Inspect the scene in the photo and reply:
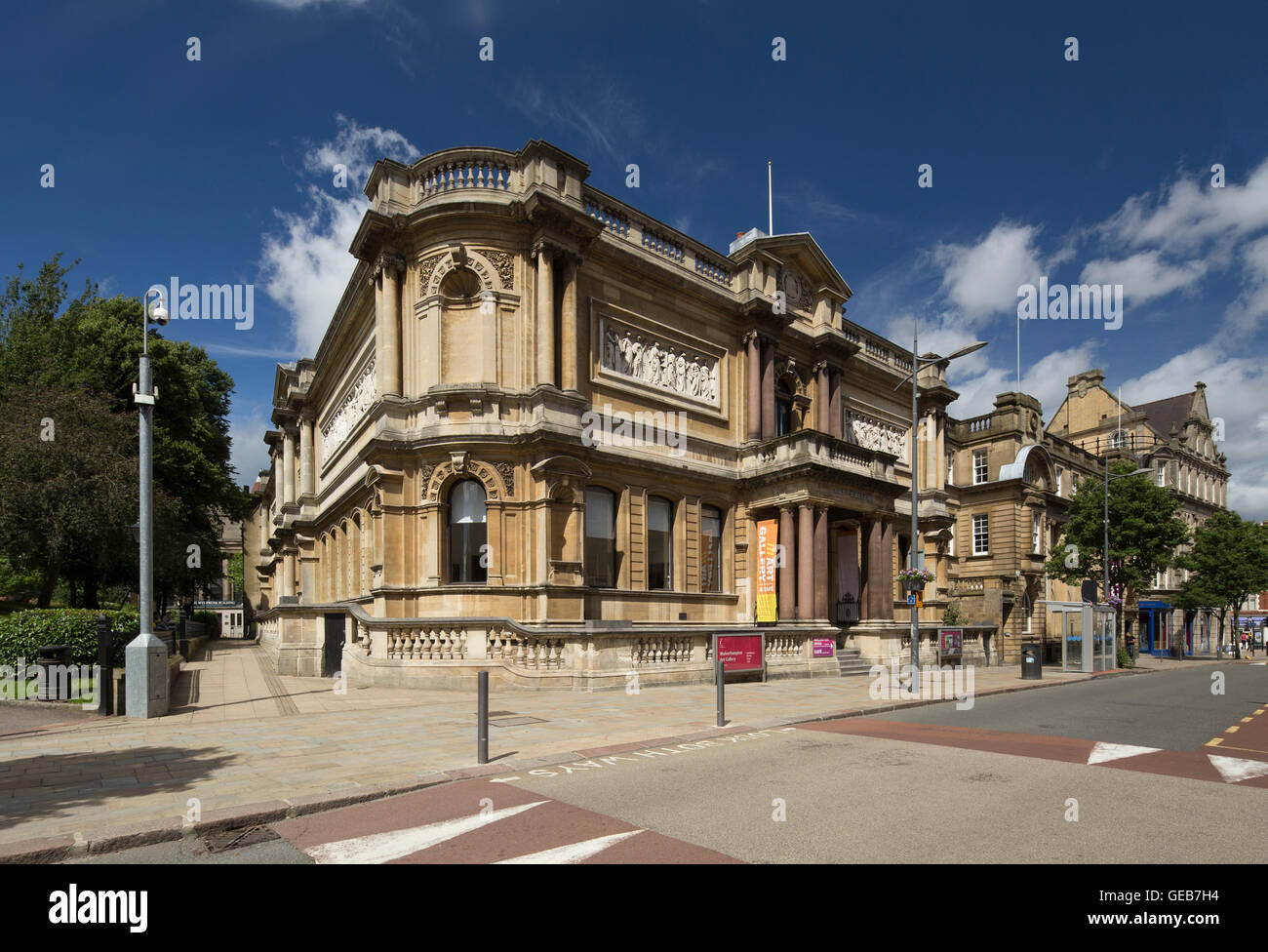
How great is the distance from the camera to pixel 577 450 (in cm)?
2088

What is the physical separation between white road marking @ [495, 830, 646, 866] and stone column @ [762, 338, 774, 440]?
21.9 metres

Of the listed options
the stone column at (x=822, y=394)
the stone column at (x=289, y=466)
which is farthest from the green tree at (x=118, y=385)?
the stone column at (x=822, y=394)

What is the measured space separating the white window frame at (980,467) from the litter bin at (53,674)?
4366cm

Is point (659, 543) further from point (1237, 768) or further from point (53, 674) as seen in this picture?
point (1237, 768)

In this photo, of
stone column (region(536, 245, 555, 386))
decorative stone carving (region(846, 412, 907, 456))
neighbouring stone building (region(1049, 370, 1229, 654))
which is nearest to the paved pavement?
stone column (region(536, 245, 555, 386))

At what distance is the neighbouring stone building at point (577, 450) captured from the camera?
2022 cm

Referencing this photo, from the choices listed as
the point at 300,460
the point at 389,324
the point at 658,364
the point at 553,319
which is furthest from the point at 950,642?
the point at 300,460

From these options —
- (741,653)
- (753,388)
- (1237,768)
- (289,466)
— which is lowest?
(741,653)

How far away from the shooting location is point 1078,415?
6322 centimetres

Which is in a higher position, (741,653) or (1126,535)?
(1126,535)

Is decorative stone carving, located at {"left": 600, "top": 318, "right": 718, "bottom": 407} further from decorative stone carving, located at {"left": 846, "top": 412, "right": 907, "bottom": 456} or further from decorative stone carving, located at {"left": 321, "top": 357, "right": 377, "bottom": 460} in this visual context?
decorative stone carving, located at {"left": 846, "top": 412, "right": 907, "bottom": 456}

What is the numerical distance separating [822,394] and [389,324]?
56.1ft

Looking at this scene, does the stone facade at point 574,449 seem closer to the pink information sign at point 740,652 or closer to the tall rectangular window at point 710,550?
the tall rectangular window at point 710,550

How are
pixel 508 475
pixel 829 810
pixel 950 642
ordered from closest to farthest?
pixel 829 810, pixel 508 475, pixel 950 642
